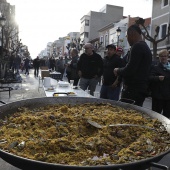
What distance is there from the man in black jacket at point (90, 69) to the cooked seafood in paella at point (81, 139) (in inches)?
172

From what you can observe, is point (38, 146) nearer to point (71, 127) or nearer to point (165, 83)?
point (71, 127)

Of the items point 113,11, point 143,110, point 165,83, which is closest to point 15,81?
point 165,83

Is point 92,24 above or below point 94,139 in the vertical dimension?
above

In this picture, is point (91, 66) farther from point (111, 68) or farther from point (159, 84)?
point (159, 84)

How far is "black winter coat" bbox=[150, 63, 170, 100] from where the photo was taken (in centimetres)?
480

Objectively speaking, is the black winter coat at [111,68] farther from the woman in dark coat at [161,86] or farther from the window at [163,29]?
the window at [163,29]

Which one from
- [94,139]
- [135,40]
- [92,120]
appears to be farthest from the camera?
[135,40]

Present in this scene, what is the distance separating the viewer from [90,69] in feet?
21.8

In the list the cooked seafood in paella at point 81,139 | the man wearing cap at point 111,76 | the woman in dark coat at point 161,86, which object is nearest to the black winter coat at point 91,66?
the man wearing cap at point 111,76

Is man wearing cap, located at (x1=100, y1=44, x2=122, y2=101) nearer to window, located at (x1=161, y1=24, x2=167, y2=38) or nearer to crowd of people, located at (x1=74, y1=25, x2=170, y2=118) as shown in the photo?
crowd of people, located at (x1=74, y1=25, x2=170, y2=118)

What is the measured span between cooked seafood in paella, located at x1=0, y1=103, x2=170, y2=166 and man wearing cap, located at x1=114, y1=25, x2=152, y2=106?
155 cm

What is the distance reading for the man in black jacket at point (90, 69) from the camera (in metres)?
6.64

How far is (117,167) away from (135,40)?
2871 mm

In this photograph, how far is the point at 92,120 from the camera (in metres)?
2.07
